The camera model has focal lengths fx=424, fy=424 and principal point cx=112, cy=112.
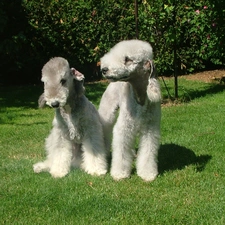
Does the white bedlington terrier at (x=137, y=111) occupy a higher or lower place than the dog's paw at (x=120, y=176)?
higher

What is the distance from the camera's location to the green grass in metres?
3.72

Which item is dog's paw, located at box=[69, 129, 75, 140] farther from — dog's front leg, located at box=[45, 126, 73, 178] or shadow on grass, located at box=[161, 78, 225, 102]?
shadow on grass, located at box=[161, 78, 225, 102]

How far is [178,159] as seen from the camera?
5.24 meters

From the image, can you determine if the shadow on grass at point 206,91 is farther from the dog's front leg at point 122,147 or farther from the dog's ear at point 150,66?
the dog's ear at point 150,66

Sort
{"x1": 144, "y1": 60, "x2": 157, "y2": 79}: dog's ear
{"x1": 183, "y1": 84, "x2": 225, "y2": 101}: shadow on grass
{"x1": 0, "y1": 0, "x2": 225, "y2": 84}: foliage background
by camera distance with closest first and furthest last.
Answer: {"x1": 144, "y1": 60, "x2": 157, "y2": 79}: dog's ear < {"x1": 183, "y1": 84, "x2": 225, "y2": 101}: shadow on grass < {"x1": 0, "y1": 0, "x2": 225, "y2": 84}: foliage background

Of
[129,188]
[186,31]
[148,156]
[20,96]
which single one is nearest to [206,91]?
[186,31]

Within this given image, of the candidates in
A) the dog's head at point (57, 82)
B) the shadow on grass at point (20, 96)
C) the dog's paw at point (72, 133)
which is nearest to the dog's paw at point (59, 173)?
the dog's paw at point (72, 133)

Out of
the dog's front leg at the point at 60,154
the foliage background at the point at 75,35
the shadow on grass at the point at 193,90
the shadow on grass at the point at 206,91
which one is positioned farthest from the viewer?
the foliage background at the point at 75,35

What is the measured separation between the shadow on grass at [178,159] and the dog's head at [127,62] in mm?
1279

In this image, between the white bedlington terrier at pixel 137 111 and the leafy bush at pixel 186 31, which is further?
the leafy bush at pixel 186 31

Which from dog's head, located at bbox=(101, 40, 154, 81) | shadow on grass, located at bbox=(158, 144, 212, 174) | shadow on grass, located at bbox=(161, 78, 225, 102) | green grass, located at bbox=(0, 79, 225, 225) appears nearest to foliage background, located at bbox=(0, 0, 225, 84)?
shadow on grass, located at bbox=(161, 78, 225, 102)

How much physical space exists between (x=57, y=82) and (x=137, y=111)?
0.89m

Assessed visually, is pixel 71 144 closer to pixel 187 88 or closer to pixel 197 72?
pixel 187 88

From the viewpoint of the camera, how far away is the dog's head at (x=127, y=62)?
160 inches
